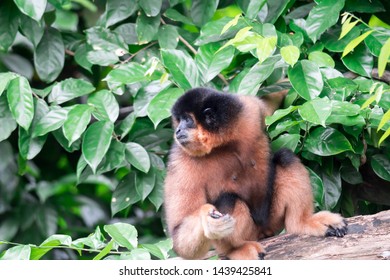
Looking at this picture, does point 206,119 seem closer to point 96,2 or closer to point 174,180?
point 174,180

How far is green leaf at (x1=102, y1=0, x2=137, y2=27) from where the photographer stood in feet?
19.3

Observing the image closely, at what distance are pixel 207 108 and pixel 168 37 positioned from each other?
54.1 inches

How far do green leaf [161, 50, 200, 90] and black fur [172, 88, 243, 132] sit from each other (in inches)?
17.1

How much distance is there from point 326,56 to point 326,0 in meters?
0.43

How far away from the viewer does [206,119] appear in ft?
15.2

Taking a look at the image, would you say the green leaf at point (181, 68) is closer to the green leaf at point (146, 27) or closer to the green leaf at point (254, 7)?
the green leaf at point (254, 7)

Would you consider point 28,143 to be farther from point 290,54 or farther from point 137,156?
point 290,54

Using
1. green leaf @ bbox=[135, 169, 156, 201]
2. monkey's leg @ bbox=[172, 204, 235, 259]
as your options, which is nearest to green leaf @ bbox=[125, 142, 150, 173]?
green leaf @ bbox=[135, 169, 156, 201]

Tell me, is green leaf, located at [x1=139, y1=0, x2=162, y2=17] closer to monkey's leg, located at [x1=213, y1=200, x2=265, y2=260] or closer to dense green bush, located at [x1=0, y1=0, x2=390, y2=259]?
dense green bush, located at [x1=0, y1=0, x2=390, y2=259]

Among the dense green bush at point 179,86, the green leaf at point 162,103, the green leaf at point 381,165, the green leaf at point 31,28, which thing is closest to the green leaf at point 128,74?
the dense green bush at point 179,86

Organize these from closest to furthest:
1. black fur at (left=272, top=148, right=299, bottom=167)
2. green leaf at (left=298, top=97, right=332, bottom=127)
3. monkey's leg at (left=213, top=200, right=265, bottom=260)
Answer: green leaf at (left=298, top=97, right=332, bottom=127) → monkey's leg at (left=213, top=200, right=265, bottom=260) → black fur at (left=272, top=148, right=299, bottom=167)

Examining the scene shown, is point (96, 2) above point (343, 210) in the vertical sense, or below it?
above


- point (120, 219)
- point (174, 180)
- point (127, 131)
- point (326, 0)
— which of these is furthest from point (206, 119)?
point (120, 219)

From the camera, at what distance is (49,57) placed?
614 cm
